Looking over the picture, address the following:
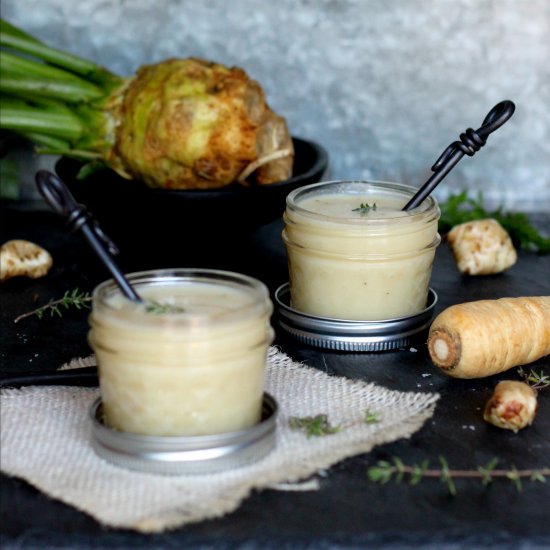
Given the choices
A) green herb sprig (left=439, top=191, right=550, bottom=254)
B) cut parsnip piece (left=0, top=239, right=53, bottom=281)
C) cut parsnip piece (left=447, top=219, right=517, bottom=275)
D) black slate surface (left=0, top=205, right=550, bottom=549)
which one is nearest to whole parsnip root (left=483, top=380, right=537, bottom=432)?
black slate surface (left=0, top=205, right=550, bottom=549)

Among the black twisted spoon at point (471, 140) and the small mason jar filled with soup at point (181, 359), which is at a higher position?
the black twisted spoon at point (471, 140)

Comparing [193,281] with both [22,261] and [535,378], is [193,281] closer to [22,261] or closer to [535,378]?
[535,378]

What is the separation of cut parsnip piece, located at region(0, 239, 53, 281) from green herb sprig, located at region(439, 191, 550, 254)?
1.03 m

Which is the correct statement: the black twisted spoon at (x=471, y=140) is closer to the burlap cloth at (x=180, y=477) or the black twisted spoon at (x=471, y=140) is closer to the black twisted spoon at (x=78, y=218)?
the burlap cloth at (x=180, y=477)

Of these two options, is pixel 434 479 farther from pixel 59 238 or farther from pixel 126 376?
pixel 59 238

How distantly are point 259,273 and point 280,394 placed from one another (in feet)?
2.43

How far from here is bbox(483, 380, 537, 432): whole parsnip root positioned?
1.61m

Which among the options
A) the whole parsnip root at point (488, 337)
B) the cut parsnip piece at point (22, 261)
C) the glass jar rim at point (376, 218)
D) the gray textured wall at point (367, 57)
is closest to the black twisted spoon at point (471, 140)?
the glass jar rim at point (376, 218)

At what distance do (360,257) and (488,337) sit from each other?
0.89ft

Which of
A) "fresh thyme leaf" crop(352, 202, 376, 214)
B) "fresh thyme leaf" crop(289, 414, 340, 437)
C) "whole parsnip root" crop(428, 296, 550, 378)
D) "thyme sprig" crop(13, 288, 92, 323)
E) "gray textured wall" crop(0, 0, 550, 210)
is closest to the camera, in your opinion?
"fresh thyme leaf" crop(289, 414, 340, 437)

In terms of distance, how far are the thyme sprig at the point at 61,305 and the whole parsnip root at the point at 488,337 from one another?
2.47 feet

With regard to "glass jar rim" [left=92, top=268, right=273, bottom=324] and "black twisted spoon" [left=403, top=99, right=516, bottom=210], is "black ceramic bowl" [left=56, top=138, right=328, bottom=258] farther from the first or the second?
"glass jar rim" [left=92, top=268, right=273, bottom=324]

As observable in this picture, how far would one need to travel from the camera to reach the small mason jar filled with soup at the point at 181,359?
1401 mm

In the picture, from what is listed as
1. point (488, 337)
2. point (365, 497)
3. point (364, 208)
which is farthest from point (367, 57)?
point (365, 497)
